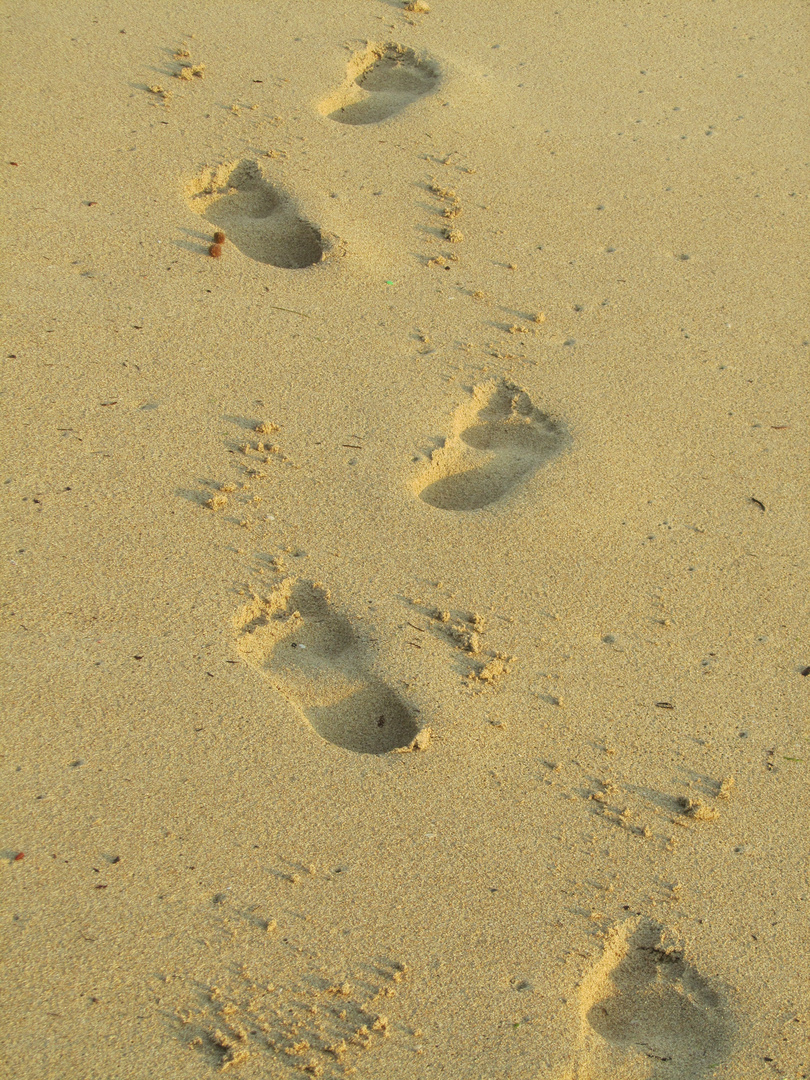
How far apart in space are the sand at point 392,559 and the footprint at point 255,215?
12 millimetres

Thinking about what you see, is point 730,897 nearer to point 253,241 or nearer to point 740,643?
point 740,643

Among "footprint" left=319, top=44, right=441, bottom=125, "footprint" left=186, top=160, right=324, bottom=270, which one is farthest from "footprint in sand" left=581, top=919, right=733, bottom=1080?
"footprint" left=319, top=44, right=441, bottom=125

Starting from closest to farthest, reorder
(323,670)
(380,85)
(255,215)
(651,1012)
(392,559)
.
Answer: (651,1012) < (323,670) < (392,559) < (255,215) < (380,85)

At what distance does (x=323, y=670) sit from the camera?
1.94 meters

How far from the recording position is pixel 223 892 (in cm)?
160

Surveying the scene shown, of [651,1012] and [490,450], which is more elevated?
[490,450]

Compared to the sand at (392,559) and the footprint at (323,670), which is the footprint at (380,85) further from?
the footprint at (323,670)

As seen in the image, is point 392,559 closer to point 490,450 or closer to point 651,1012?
point 490,450

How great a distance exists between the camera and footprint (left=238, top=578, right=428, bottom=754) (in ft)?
6.13


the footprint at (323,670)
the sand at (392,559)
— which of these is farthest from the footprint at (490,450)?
the footprint at (323,670)

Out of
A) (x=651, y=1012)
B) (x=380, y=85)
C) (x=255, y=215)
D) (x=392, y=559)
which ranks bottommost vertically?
(x=651, y=1012)

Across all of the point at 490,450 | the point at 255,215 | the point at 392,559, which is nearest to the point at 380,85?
the point at 255,215

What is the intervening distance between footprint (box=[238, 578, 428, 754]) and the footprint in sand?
0.49 metres

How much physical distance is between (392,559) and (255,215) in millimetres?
1262
